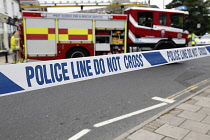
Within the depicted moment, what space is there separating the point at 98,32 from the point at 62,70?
641cm

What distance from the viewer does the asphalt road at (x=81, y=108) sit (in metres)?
3.31

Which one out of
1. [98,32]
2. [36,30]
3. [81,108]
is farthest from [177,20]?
[81,108]

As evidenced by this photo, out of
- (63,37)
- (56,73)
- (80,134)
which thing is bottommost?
(80,134)

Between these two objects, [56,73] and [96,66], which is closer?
[56,73]

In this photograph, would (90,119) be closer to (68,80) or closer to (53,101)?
(68,80)

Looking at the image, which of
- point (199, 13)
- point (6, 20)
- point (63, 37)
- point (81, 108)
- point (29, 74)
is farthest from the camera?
point (199, 13)

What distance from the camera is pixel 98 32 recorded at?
950cm

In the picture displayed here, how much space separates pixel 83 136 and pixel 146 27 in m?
7.89

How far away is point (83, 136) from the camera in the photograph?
124 inches

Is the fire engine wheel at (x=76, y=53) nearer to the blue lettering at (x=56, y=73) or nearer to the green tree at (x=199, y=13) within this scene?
the blue lettering at (x=56, y=73)

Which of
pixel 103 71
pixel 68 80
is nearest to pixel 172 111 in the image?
pixel 103 71

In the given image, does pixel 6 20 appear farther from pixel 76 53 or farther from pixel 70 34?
pixel 76 53

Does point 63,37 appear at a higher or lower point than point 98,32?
lower

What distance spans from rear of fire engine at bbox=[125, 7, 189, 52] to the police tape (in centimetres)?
500
